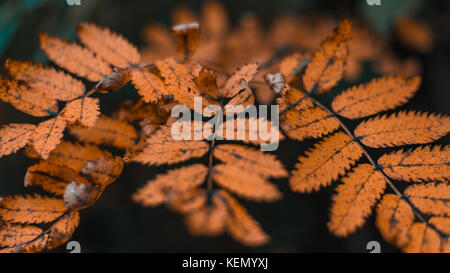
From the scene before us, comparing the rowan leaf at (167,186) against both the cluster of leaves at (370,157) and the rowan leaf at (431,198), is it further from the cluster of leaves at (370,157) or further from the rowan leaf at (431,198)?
the rowan leaf at (431,198)

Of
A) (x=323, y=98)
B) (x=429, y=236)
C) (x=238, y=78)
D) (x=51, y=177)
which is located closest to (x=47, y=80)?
(x=51, y=177)

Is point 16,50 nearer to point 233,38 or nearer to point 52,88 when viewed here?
point 52,88

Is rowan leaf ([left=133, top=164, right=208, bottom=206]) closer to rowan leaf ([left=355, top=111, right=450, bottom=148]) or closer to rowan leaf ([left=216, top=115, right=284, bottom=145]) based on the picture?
rowan leaf ([left=216, top=115, right=284, bottom=145])

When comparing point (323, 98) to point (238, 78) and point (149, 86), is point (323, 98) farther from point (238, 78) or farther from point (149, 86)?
point (149, 86)

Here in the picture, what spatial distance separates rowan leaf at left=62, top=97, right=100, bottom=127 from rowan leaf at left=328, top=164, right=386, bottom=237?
844 mm

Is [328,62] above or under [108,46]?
under

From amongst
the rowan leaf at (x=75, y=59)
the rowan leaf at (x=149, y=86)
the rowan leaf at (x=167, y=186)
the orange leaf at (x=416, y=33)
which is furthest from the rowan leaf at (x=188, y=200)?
the orange leaf at (x=416, y=33)

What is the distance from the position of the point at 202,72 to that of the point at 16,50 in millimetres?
1250

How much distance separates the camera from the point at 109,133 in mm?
1058

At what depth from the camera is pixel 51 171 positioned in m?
0.94

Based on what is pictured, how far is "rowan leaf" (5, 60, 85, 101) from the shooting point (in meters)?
0.96

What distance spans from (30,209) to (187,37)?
0.84 metres

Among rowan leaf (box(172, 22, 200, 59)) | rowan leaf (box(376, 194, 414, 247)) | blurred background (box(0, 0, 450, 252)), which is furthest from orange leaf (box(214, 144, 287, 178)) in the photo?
blurred background (box(0, 0, 450, 252))

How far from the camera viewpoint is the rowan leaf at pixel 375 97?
0.99 metres
